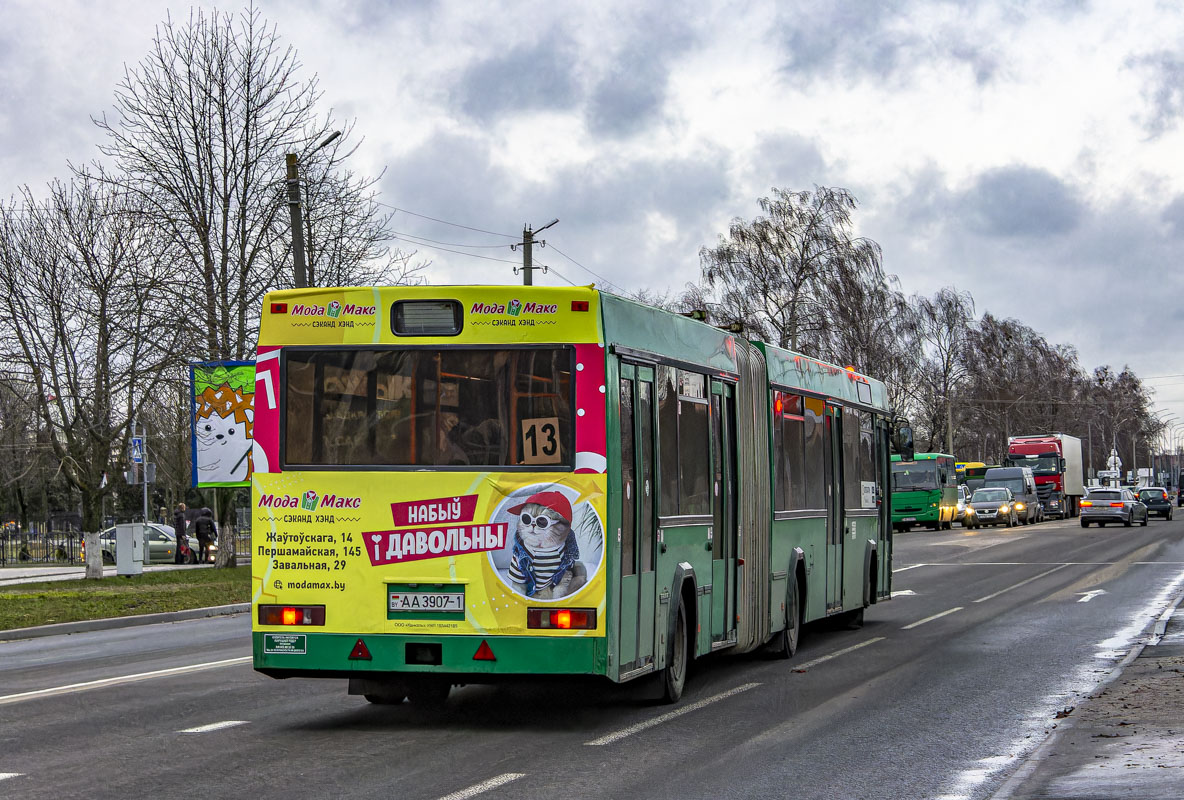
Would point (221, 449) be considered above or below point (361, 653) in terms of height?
above

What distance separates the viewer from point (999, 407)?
96.2 metres

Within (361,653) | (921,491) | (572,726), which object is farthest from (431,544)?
(921,491)

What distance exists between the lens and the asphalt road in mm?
8219

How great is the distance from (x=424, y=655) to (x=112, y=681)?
15.8ft

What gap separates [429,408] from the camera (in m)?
10.1

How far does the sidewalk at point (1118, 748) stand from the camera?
7.60 meters

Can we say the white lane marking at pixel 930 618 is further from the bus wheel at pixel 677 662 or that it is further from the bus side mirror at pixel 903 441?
the bus wheel at pixel 677 662

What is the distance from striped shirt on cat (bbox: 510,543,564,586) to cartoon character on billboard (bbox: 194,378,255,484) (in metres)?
20.4

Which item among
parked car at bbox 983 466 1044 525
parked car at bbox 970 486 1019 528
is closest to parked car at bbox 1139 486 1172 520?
parked car at bbox 983 466 1044 525

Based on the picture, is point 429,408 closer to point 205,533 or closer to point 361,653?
point 361,653

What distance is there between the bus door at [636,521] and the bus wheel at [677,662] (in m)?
0.48

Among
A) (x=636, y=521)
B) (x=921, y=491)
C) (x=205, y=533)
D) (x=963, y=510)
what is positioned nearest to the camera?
(x=636, y=521)

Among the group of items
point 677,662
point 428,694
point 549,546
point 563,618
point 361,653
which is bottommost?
point 428,694

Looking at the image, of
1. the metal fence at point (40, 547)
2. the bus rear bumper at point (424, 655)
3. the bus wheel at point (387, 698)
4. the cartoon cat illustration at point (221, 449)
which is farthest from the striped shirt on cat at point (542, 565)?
A: the metal fence at point (40, 547)
